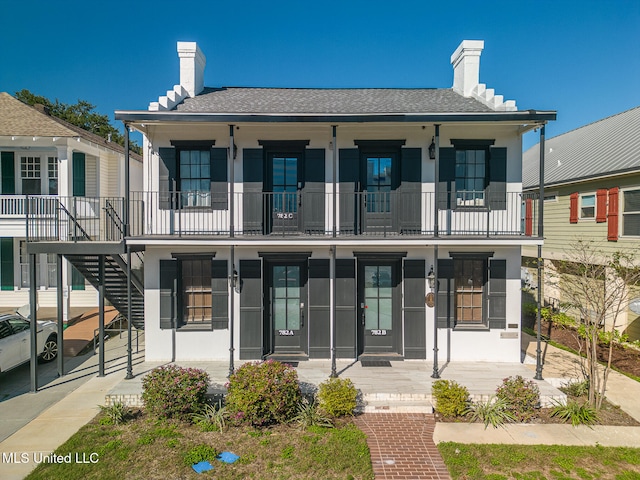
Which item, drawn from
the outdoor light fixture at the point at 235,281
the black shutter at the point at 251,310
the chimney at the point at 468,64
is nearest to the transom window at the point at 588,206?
the chimney at the point at 468,64

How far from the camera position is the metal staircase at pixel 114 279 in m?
9.11

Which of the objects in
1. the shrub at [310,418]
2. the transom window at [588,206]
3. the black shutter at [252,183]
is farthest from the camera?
the transom window at [588,206]

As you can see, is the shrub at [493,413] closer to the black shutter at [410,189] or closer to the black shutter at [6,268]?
the black shutter at [410,189]

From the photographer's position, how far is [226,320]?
9352 millimetres

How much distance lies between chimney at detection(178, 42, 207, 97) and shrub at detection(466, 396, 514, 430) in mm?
10513

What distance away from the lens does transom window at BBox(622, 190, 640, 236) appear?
11062mm

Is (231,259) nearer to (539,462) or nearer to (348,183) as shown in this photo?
(348,183)

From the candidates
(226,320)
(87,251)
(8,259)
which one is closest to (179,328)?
(226,320)

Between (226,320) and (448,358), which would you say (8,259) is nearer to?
(226,320)

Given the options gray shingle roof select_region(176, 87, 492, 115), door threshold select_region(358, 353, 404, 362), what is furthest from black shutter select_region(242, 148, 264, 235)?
door threshold select_region(358, 353, 404, 362)

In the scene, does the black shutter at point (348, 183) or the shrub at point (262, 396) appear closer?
the shrub at point (262, 396)

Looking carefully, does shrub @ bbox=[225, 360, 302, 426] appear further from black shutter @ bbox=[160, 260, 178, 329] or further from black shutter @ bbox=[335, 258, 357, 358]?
black shutter @ bbox=[160, 260, 178, 329]

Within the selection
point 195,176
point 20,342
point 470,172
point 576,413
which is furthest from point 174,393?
point 470,172

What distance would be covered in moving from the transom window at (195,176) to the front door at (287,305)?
2.57 m
